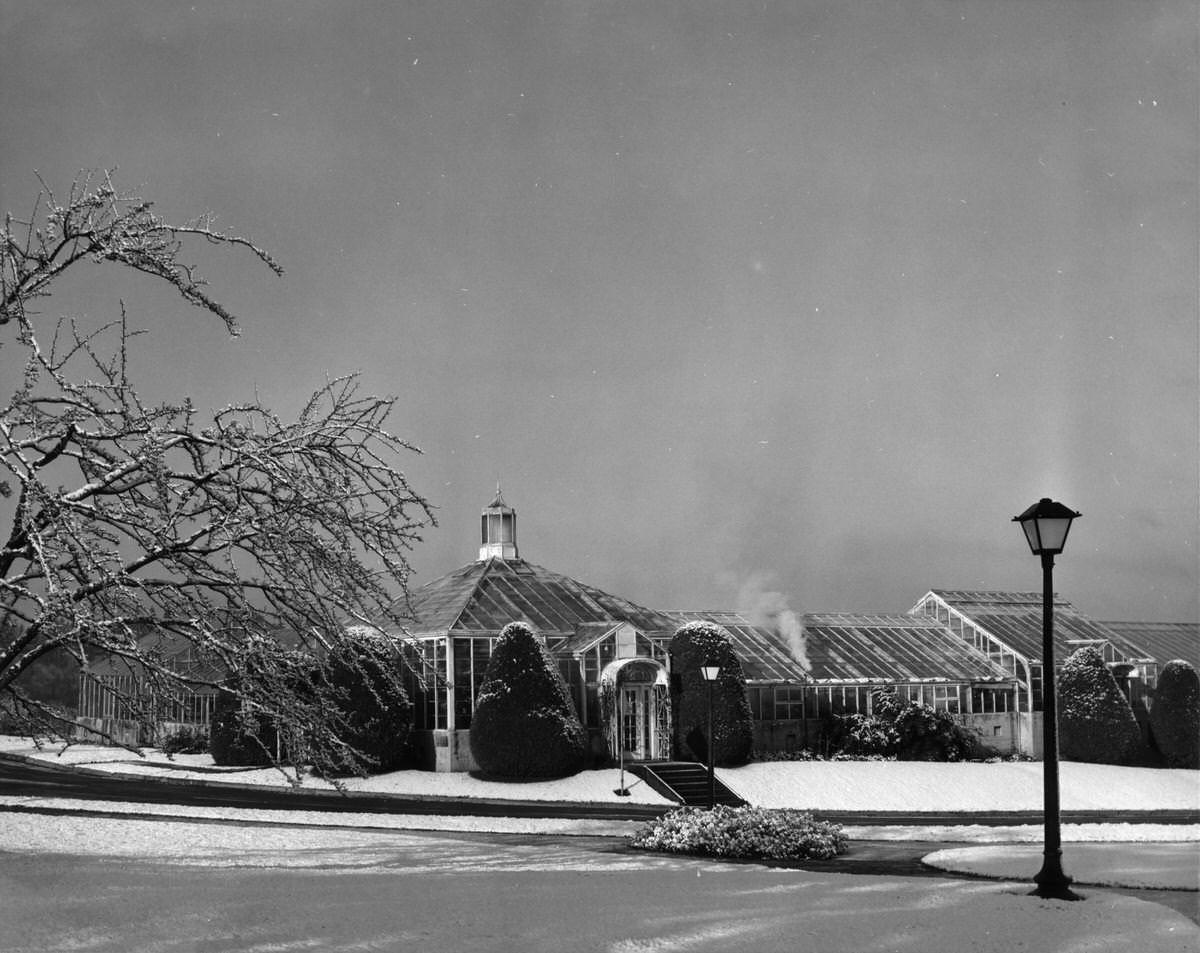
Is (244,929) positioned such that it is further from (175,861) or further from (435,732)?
(435,732)

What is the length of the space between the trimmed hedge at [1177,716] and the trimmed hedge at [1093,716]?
117 cm

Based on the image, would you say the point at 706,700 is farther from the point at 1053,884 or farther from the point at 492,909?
the point at 492,909

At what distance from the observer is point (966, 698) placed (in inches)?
1634

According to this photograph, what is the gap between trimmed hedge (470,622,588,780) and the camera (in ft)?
100.0

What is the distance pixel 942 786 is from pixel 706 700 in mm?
6348

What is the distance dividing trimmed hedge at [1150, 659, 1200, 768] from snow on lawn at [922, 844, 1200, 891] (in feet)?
68.1

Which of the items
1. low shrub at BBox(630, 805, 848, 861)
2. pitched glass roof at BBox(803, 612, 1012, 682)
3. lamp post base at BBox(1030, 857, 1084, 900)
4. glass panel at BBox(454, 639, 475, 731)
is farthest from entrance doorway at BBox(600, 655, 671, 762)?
lamp post base at BBox(1030, 857, 1084, 900)

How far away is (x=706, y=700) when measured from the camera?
109ft

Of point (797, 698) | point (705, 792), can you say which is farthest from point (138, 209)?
point (797, 698)

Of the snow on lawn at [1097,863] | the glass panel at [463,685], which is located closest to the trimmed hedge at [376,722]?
the glass panel at [463,685]

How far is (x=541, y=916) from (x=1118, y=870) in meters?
8.96

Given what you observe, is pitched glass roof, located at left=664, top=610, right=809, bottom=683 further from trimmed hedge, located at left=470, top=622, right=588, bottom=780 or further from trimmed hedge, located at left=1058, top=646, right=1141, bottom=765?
trimmed hedge, located at left=1058, top=646, right=1141, bottom=765

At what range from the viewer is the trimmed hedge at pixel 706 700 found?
3309 centimetres

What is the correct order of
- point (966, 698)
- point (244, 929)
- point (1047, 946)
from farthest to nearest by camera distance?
point (966, 698) < point (1047, 946) < point (244, 929)
